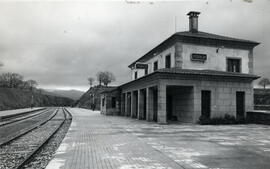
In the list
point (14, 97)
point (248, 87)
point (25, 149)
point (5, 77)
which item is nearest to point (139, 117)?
point (248, 87)

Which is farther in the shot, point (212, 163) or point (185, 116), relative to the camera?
point (185, 116)

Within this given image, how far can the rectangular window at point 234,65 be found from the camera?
23453 mm

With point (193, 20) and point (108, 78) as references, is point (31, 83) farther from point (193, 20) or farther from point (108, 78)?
point (193, 20)

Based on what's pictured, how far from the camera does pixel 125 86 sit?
3064 cm

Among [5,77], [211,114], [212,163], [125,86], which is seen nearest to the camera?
[212,163]

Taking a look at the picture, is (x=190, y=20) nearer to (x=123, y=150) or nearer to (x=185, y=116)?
(x=185, y=116)

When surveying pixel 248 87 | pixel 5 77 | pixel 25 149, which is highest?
pixel 5 77

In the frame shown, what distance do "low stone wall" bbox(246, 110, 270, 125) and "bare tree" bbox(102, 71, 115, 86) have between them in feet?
219

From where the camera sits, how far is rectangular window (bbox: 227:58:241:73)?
2345 cm

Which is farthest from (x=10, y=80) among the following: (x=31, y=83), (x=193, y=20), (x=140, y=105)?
(x=193, y=20)

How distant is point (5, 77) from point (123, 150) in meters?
92.2

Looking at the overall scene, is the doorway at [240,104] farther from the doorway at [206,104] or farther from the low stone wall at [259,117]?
the doorway at [206,104]

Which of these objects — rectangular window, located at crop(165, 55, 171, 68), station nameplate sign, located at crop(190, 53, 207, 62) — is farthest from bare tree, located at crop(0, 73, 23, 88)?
station nameplate sign, located at crop(190, 53, 207, 62)

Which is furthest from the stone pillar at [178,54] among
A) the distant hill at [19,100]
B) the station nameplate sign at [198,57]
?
the distant hill at [19,100]
